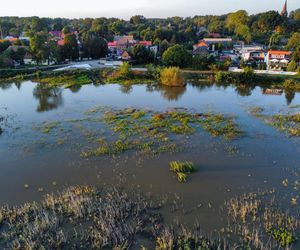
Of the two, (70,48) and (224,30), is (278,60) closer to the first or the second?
(70,48)

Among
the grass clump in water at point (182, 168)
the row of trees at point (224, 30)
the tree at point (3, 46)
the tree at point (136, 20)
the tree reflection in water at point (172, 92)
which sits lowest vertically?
the grass clump in water at point (182, 168)

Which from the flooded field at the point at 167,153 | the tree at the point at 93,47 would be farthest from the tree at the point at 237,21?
the flooded field at the point at 167,153

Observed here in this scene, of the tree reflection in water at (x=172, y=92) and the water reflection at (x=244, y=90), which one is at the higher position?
the water reflection at (x=244, y=90)

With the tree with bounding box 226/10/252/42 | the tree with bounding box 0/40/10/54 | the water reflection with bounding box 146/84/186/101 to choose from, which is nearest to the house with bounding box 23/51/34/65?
the tree with bounding box 0/40/10/54

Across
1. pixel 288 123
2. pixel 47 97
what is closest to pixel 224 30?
pixel 47 97

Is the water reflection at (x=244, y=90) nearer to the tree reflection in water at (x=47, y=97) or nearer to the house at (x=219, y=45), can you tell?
the tree reflection in water at (x=47, y=97)
